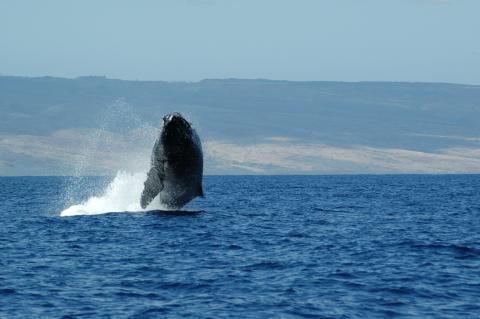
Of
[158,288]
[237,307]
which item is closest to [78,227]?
[158,288]

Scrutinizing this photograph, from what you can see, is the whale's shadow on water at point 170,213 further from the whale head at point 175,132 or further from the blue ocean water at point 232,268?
the whale head at point 175,132

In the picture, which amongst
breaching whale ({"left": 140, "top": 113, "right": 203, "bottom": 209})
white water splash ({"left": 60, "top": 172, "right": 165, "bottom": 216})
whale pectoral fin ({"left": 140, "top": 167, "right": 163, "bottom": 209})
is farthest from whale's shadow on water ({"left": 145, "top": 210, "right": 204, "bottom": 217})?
white water splash ({"left": 60, "top": 172, "right": 165, "bottom": 216})

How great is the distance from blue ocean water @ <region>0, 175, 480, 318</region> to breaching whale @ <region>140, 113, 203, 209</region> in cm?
158

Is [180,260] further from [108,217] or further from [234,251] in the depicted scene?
[108,217]

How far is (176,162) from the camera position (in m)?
37.3

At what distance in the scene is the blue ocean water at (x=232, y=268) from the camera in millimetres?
22812

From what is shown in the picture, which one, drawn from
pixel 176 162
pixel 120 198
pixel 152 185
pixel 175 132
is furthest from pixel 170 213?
pixel 120 198

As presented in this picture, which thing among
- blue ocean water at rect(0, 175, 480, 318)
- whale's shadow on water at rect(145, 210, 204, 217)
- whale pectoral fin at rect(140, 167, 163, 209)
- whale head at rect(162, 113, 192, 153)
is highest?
whale head at rect(162, 113, 192, 153)

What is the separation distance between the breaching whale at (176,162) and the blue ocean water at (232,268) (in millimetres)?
1575

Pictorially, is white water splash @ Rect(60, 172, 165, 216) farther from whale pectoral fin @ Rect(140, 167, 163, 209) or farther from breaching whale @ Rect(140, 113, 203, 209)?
breaching whale @ Rect(140, 113, 203, 209)

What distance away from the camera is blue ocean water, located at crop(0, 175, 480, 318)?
2281 centimetres

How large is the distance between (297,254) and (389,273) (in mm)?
4888

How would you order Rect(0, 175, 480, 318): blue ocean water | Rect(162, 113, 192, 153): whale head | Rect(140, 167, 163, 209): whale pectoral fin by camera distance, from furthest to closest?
Rect(140, 167, 163, 209): whale pectoral fin
Rect(162, 113, 192, 153): whale head
Rect(0, 175, 480, 318): blue ocean water

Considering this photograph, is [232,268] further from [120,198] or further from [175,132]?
[120,198]
